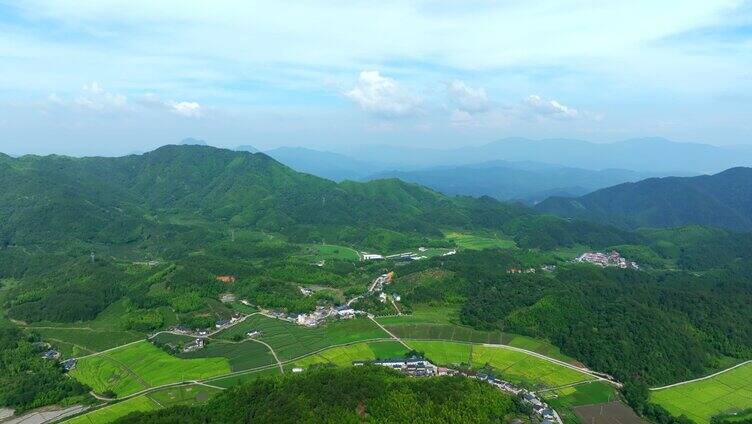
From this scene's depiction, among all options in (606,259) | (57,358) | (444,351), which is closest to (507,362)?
(444,351)

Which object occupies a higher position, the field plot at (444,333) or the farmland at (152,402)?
the field plot at (444,333)

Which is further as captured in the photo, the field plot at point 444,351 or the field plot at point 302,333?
the field plot at point 302,333

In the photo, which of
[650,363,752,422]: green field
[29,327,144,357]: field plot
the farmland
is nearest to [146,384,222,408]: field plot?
the farmland

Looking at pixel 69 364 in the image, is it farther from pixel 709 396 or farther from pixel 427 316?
pixel 709 396

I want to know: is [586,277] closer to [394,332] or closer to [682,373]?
[682,373]

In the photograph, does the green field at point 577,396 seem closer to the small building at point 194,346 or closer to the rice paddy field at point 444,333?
the rice paddy field at point 444,333

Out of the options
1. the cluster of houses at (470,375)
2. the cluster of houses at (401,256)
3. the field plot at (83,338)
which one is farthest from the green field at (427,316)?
the cluster of houses at (401,256)
